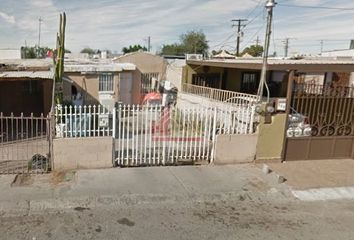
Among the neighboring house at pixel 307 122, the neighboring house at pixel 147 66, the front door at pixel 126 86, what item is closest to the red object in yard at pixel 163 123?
the neighboring house at pixel 307 122

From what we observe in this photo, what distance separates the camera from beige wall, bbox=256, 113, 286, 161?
7949 mm

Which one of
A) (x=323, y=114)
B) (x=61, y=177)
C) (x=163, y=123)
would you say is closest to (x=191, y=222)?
(x=61, y=177)

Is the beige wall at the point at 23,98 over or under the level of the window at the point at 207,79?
under

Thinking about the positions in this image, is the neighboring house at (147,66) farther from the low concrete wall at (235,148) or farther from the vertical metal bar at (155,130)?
the low concrete wall at (235,148)

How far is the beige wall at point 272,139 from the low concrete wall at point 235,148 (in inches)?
7.2

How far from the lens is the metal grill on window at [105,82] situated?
1572cm

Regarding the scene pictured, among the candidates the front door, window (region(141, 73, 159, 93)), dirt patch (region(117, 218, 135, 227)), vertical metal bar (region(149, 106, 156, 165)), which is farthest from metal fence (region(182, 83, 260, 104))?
dirt patch (region(117, 218, 135, 227))

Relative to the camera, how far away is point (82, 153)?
22.9 feet

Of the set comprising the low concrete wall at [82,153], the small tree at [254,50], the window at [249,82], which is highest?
the small tree at [254,50]

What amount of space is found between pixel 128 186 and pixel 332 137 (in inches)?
231

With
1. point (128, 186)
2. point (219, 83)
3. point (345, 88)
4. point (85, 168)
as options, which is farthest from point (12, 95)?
point (345, 88)

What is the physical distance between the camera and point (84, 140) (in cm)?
690

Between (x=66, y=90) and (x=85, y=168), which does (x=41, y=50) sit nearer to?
(x=66, y=90)

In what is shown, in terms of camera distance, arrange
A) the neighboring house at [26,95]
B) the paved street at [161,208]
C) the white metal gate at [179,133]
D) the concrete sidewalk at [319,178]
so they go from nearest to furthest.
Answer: the paved street at [161,208]
the concrete sidewalk at [319,178]
the white metal gate at [179,133]
the neighboring house at [26,95]
